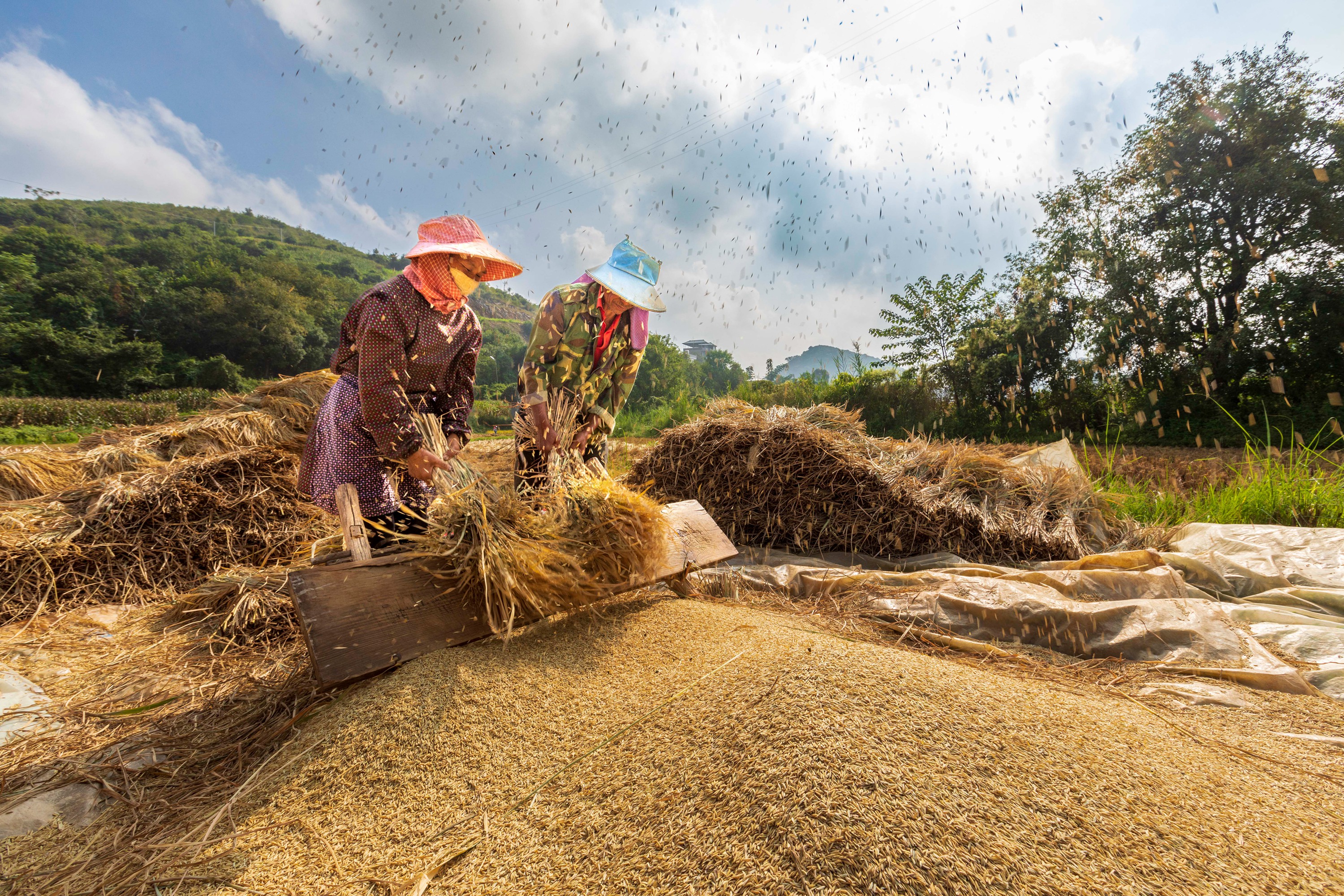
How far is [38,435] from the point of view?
13.2 meters

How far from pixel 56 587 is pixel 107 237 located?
65.3m

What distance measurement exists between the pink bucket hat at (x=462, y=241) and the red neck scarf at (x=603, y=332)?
66cm

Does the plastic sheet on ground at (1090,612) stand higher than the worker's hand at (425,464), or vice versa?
the worker's hand at (425,464)

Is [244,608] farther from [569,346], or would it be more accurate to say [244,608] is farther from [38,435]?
[38,435]

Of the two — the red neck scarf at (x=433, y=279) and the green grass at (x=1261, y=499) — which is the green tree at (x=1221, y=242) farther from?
the red neck scarf at (x=433, y=279)

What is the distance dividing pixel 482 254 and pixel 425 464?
2.75 ft

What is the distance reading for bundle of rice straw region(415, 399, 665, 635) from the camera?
5.37 feet

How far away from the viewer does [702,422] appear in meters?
4.71

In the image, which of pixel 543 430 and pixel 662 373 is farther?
pixel 662 373

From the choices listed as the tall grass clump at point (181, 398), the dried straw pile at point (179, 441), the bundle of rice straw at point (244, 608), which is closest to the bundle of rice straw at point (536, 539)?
the bundle of rice straw at point (244, 608)

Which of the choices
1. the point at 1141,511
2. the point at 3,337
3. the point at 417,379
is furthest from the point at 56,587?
the point at 3,337

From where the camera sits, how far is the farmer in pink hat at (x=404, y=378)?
73.8 inches

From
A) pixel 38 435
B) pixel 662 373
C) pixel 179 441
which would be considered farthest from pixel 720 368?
pixel 179 441

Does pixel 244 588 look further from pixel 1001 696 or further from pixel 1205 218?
pixel 1205 218
